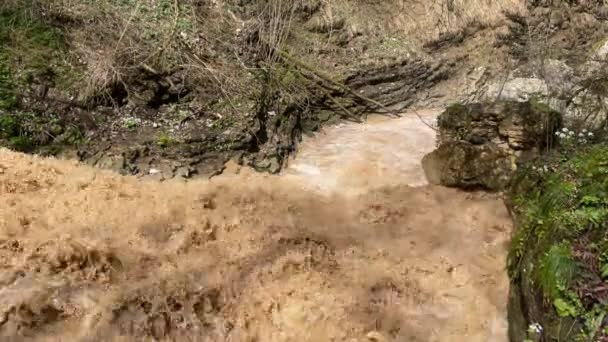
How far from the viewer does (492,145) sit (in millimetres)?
7074

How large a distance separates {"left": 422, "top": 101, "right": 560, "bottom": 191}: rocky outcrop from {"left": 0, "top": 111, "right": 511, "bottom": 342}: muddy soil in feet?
0.79


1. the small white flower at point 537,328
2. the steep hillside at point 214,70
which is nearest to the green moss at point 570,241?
the small white flower at point 537,328

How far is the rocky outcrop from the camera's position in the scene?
6.74 metres

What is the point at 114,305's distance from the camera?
4.47 m

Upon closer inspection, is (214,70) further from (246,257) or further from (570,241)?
(570,241)

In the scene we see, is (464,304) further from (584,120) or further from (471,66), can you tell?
(471,66)

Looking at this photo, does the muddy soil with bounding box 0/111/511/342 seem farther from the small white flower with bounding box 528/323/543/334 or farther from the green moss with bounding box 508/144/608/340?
the small white flower with bounding box 528/323/543/334

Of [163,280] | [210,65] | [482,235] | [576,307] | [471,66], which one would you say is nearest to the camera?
[576,307]

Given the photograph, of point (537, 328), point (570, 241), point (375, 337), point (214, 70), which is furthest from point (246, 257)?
point (214, 70)

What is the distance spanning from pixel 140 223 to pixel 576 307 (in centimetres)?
378

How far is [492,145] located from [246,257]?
3476mm

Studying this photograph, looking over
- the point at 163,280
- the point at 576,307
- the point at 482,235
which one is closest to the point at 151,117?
the point at 163,280

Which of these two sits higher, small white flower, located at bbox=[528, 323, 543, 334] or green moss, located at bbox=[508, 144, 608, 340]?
green moss, located at bbox=[508, 144, 608, 340]

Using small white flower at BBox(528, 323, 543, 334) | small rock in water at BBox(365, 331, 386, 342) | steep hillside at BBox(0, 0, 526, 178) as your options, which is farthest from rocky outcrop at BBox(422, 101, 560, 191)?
small white flower at BBox(528, 323, 543, 334)
